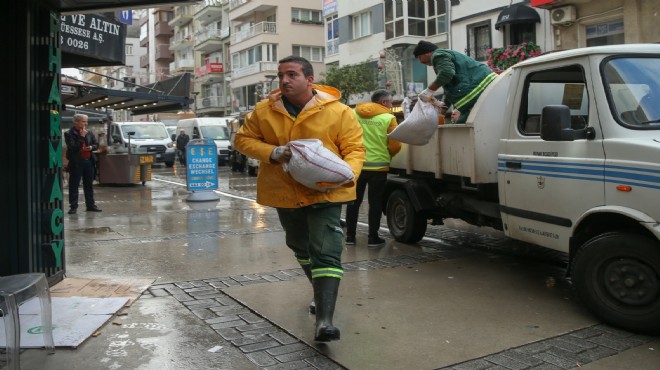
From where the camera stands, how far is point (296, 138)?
4.06m

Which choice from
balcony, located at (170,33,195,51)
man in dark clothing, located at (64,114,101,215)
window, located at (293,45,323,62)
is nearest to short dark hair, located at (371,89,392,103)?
man in dark clothing, located at (64,114,101,215)

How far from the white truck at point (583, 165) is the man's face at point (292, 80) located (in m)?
1.97

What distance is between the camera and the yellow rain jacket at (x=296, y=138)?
3980mm

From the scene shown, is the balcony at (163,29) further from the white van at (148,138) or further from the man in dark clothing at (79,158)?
the man in dark clothing at (79,158)

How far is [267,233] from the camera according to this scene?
27.7ft

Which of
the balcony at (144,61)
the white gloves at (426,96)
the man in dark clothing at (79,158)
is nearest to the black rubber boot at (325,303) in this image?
the white gloves at (426,96)

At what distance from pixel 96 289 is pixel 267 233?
3.33 meters

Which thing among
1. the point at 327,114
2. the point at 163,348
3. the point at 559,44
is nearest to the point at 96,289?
the point at 163,348

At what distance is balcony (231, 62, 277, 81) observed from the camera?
155 ft

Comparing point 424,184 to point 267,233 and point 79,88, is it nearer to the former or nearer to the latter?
point 267,233

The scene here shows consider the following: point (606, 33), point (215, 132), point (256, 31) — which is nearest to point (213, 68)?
point (256, 31)

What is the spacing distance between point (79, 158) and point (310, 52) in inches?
1527

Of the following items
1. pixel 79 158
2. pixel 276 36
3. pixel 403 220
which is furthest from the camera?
pixel 276 36

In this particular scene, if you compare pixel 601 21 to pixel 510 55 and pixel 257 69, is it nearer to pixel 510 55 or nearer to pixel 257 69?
pixel 510 55
